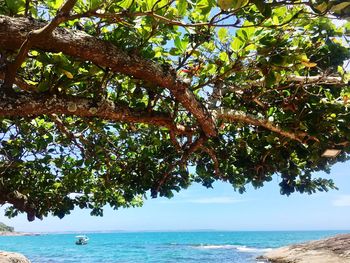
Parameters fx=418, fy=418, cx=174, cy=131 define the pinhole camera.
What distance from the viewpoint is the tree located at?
2.62 m

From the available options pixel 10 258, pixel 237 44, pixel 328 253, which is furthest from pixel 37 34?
pixel 328 253

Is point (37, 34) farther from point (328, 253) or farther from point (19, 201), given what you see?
point (328, 253)

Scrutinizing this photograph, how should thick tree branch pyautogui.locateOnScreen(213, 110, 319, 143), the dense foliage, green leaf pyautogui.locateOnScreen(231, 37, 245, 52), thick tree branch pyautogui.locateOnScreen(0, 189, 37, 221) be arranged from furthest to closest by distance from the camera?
1. the dense foliage
2. thick tree branch pyautogui.locateOnScreen(0, 189, 37, 221)
3. thick tree branch pyautogui.locateOnScreen(213, 110, 319, 143)
4. green leaf pyautogui.locateOnScreen(231, 37, 245, 52)

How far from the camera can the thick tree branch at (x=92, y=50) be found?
8.14 feet

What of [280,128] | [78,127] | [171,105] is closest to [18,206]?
[78,127]

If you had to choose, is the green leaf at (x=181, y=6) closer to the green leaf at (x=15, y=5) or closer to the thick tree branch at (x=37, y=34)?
the thick tree branch at (x=37, y=34)

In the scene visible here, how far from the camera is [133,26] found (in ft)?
9.19

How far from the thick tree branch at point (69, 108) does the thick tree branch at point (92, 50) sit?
343 millimetres

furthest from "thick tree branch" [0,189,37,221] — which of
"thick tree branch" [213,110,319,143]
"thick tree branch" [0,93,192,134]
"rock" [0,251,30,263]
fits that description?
"rock" [0,251,30,263]

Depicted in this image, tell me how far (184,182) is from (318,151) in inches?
87.5

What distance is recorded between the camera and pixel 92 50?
8.70 ft

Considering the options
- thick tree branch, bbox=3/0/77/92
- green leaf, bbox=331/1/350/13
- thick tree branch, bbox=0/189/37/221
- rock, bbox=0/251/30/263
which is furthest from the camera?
rock, bbox=0/251/30/263

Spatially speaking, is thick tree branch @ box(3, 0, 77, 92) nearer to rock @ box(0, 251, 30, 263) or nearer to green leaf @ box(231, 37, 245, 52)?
green leaf @ box(231, 37, 245, 52)

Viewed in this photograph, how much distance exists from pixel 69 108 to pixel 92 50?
1.69 ft
